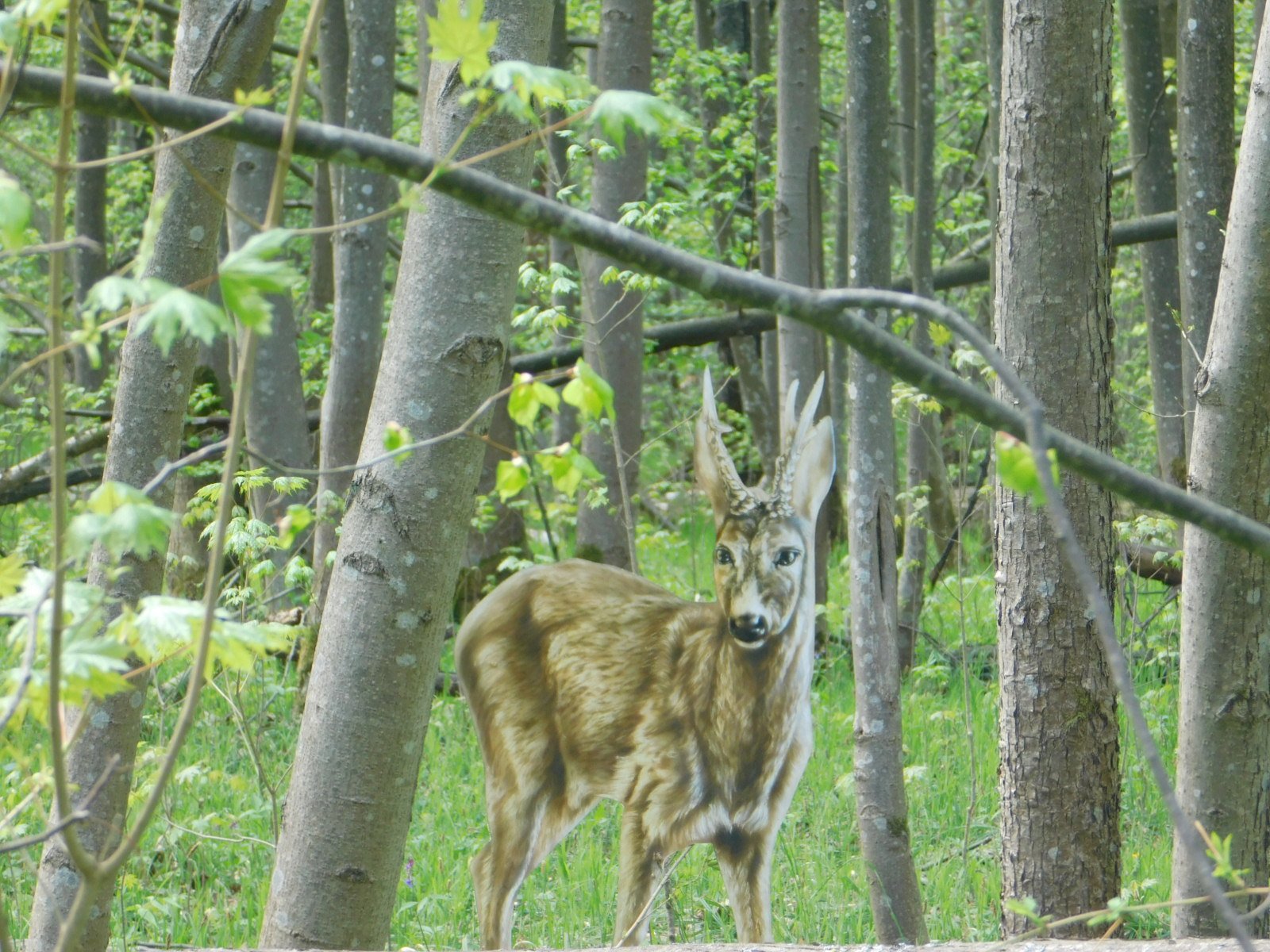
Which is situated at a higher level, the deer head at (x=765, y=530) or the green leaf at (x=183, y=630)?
the deer head at (x=765, y=530)

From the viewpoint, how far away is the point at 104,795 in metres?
2.79

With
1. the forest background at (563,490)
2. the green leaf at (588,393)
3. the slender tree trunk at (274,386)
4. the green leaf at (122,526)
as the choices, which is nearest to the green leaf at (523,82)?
the forest background at (563,490)

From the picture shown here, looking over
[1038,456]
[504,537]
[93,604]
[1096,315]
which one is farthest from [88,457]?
[1038,456]

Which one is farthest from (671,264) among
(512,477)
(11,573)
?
(11,573)

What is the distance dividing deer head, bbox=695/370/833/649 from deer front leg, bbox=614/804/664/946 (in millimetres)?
680

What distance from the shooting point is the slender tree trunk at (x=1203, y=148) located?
504 cm

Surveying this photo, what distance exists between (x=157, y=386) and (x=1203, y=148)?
4255 mm

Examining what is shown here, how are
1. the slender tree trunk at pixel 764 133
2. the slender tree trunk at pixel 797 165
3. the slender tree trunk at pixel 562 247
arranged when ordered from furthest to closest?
1. the slender tree trunk at pixel 764 133
2. the slender tree trunk at pixel 562 247
3. the slender tree trunk at pixel 797 165

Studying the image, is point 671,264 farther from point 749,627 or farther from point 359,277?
point 359,277

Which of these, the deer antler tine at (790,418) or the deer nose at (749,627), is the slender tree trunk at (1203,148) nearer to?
the deer antler tine at (790,418)

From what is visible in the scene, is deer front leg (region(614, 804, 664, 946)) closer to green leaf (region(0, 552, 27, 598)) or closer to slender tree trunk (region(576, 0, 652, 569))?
slender tree trunk (region(576, 0, 652, 569))

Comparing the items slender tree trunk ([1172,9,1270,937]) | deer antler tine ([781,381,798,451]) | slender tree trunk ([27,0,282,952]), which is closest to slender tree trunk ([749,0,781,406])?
deer antler tine ([781,381,798,451])

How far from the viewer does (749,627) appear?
13.1 feet

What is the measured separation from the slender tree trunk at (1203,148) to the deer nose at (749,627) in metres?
2.25
